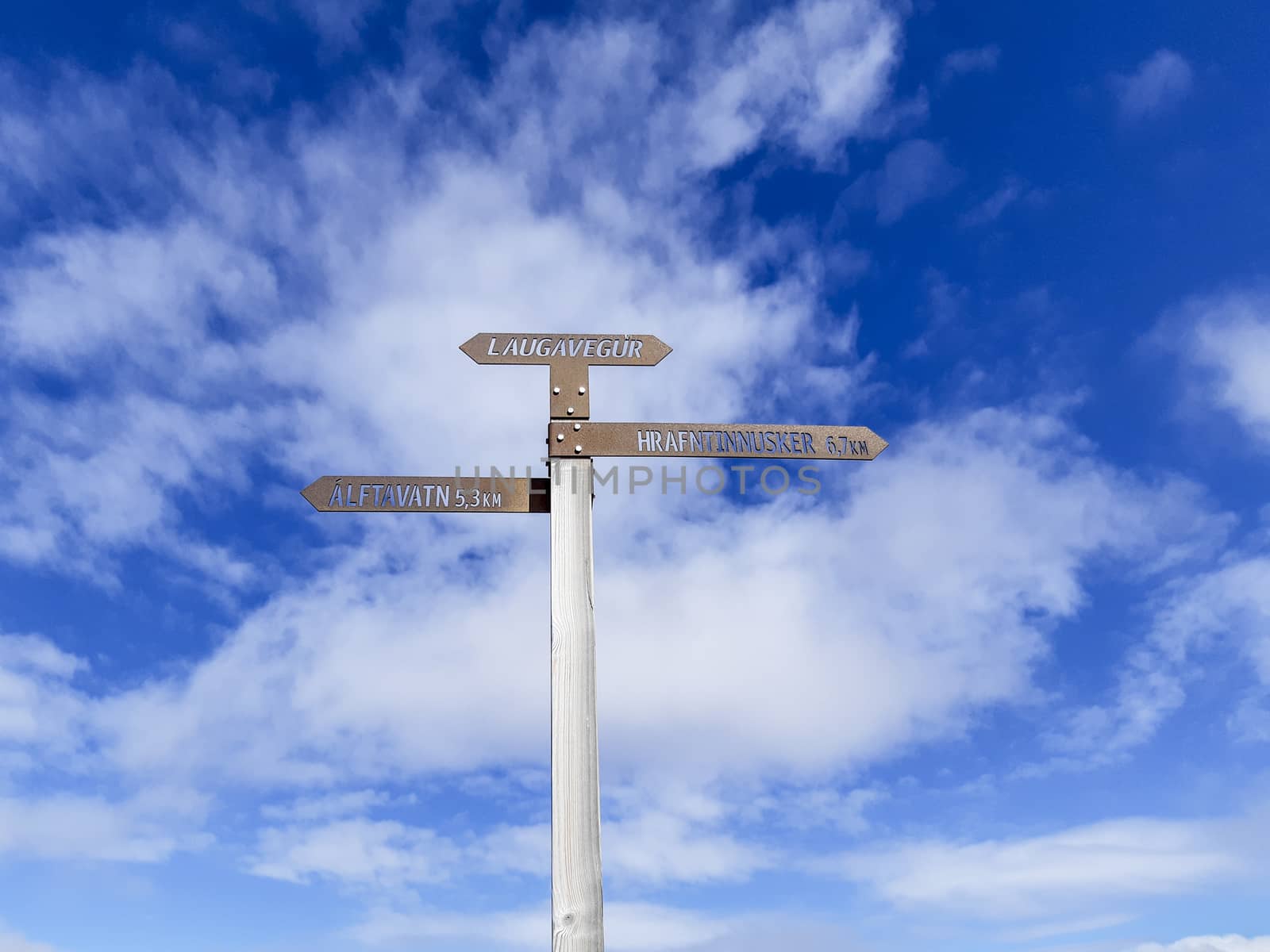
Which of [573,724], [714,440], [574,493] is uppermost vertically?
[714,440]

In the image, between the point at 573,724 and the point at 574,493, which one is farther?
the point at 574,493

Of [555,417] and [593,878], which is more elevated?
[555,417]

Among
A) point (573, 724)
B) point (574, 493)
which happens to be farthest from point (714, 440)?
point (573, 724)

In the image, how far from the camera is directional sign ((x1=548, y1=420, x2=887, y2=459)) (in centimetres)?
592

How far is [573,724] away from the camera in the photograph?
17.6ft

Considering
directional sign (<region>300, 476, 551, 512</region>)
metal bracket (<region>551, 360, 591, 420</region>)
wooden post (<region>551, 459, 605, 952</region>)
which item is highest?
metal bracket (<region>551, 360, 591, 420</region>)

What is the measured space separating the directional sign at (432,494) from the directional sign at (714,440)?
0.28m

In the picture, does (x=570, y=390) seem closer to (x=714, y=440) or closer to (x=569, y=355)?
(x=569, y=355)

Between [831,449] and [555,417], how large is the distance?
5.17 ft

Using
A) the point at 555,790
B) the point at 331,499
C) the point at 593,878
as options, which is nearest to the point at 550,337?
the point at 331,499

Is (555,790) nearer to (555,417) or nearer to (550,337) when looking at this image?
(555,417)

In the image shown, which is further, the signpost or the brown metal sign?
the brown metal sign

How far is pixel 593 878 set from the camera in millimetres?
5086

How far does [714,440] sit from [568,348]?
0.98 meters
